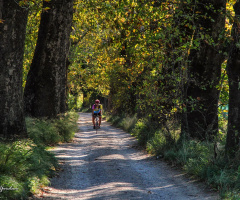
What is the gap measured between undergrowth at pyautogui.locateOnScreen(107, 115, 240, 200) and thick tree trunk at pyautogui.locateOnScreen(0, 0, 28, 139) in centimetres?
492

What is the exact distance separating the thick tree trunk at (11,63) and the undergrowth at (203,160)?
16.2 feet

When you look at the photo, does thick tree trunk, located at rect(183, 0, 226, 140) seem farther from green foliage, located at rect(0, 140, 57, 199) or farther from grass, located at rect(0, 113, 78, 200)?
green foliage, located at rect(0, 140, 57, 199)

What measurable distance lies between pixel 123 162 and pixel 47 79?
599 centimetres

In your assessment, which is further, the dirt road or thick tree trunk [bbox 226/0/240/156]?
thick tree trunk [bbox 226/0/240/156]

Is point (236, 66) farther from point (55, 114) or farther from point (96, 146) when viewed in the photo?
point (55, 114)

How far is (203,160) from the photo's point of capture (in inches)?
348

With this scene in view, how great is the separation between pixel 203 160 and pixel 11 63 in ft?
18.9

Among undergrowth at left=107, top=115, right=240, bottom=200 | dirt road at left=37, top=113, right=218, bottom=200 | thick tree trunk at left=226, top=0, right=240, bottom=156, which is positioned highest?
thick tree trunk at left=226, top=0, right=240, bottom=156

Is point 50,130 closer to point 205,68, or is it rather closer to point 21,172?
point 205,68

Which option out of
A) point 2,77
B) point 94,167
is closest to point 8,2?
point 2,77

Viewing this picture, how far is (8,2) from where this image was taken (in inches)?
367

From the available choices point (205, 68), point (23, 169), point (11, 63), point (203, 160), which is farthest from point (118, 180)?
point (205, 68)

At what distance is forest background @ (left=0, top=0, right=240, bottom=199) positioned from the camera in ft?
28.8

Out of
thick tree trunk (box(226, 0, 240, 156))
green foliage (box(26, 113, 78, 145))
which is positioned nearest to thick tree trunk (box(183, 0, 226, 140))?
thick tree trunk (box(226, 0, 240, 156))
